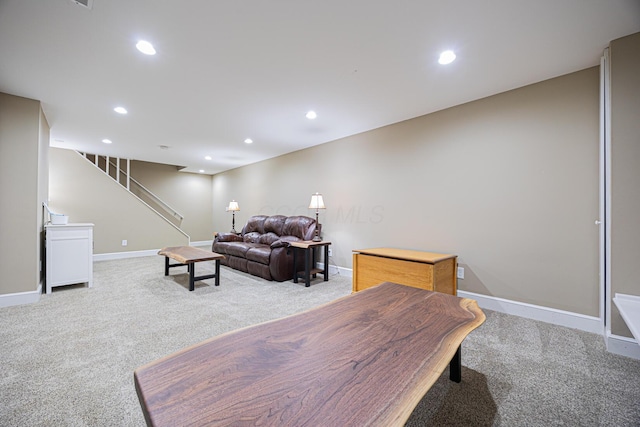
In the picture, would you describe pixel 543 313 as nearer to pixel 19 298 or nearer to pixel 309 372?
pixel 309 372

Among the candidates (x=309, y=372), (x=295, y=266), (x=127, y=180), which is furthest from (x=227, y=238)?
(x=309, y=372)

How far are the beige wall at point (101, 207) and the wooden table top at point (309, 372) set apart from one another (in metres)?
6.47

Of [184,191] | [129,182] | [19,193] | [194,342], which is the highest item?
[129,182]

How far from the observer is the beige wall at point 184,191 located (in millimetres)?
7154

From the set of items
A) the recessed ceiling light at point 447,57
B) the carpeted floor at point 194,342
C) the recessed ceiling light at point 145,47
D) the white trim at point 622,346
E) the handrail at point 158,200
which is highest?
the recessed ceiling light at point 447,57

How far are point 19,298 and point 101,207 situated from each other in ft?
10.8

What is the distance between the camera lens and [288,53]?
2186 mm

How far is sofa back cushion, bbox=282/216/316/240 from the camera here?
4398 mm

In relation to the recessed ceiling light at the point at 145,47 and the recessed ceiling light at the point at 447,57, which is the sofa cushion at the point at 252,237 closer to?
the recessed ceiling light at the point at 145,47

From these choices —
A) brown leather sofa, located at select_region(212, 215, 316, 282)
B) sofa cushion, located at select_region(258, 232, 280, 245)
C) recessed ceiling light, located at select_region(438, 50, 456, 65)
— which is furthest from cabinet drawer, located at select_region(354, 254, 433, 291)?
sofa cushion, located at select_region(258, 232, 280, 245)

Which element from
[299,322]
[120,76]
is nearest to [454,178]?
[299,322]

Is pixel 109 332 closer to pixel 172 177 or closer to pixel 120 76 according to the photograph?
pixel 120 76

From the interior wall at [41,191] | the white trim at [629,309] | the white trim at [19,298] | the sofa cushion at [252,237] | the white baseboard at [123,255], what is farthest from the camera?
the white baseboard at [123,255]

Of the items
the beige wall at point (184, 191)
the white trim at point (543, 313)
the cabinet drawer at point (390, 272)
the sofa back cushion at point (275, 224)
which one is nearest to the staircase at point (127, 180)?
the beige wall at point (184, 191)
